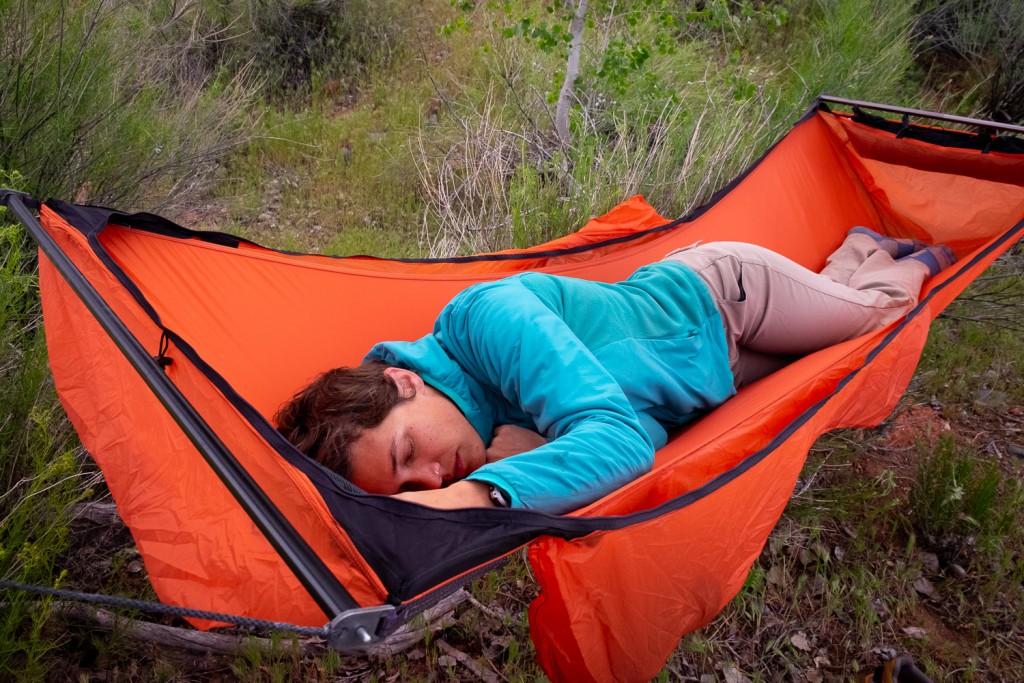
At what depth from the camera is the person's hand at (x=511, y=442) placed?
1.58 metres

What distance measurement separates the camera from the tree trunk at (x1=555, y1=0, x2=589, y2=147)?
9.98 feet

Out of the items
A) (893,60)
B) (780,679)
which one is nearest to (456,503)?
(780,679)

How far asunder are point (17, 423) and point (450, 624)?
3.50 feet

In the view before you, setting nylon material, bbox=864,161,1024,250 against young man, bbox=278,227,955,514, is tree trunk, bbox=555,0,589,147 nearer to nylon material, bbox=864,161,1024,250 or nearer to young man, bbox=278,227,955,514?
nylon material, bbox=864,161,1024,250

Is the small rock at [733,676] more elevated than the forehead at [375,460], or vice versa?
the forehead at [375,460]

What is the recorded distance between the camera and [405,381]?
61.1 inches

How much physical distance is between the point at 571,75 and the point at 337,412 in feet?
7.35

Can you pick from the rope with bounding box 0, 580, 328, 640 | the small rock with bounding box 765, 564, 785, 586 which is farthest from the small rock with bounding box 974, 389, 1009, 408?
the rope with bounding box 0, 580, 328, 640

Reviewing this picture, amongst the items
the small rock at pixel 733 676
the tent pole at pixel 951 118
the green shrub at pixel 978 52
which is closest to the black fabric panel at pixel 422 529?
the small rock at pixel 733 676

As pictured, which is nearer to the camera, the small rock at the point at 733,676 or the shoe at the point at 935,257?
the small rock at the point at 733,676

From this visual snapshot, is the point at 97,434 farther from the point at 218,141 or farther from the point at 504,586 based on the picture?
the point at 218,141

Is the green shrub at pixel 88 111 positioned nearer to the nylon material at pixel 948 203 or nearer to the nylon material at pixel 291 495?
the nylon material at pixel 291 495

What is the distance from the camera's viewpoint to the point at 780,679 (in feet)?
5.67

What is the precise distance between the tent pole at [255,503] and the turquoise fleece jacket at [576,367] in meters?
0.36
